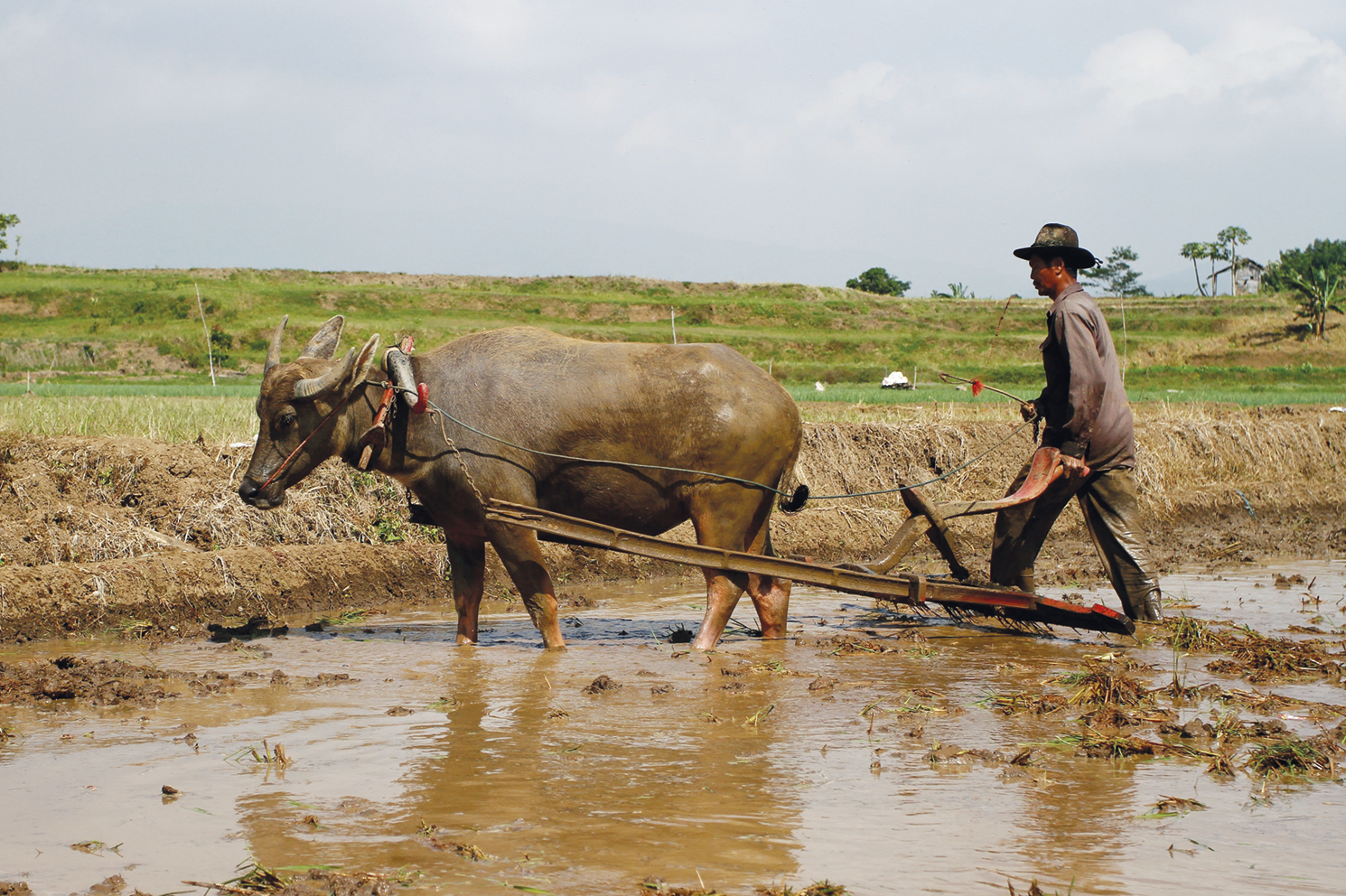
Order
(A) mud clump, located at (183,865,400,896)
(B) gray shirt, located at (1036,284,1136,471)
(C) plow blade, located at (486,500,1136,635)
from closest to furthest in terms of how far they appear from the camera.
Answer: (A) mud clump, located at (183,865,400,896), (C) plow blade, located at (486,500,1136,635), (B) gray shirt, located at (1036,284,1136,471)

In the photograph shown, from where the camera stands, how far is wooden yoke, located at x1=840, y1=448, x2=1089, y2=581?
6035 millimetres

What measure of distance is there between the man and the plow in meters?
0.21

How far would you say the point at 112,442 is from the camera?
28.0 ft

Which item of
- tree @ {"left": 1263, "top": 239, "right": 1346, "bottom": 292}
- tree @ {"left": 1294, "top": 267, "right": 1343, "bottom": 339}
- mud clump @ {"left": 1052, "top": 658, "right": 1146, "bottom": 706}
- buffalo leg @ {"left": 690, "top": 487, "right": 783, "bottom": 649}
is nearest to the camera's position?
mud clump @ {"left": 1052, "top": 658, "right": 1146, "bottom": 706}

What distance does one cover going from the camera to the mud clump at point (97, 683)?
197 inches

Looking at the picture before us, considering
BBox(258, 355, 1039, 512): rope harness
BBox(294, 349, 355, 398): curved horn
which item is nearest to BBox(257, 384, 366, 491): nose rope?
BBox(258, 355, 1039, 512): rope harness

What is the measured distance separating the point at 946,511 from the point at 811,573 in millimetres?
957

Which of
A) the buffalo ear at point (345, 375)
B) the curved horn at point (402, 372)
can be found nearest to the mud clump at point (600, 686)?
the curved horn at point (402, 372)

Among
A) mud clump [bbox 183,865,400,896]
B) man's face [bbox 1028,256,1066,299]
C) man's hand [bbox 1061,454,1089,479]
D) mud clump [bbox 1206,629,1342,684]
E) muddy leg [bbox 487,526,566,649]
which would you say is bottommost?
mud clump [bbox 1206,629,1342,684]

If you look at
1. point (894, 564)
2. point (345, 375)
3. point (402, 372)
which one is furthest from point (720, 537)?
point (345, 375)

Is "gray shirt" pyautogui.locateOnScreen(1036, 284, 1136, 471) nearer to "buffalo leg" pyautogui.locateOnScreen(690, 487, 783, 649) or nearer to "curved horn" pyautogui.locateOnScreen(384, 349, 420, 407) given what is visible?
"buffalo leg" pyautogui.locateOnScreen(690, 487, 783, 649)

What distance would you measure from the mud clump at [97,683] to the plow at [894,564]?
5.21 ft

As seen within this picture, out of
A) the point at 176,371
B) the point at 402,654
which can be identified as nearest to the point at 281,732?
the point at 402,654

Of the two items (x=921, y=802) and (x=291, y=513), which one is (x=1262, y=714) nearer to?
(x=921, y=802)
